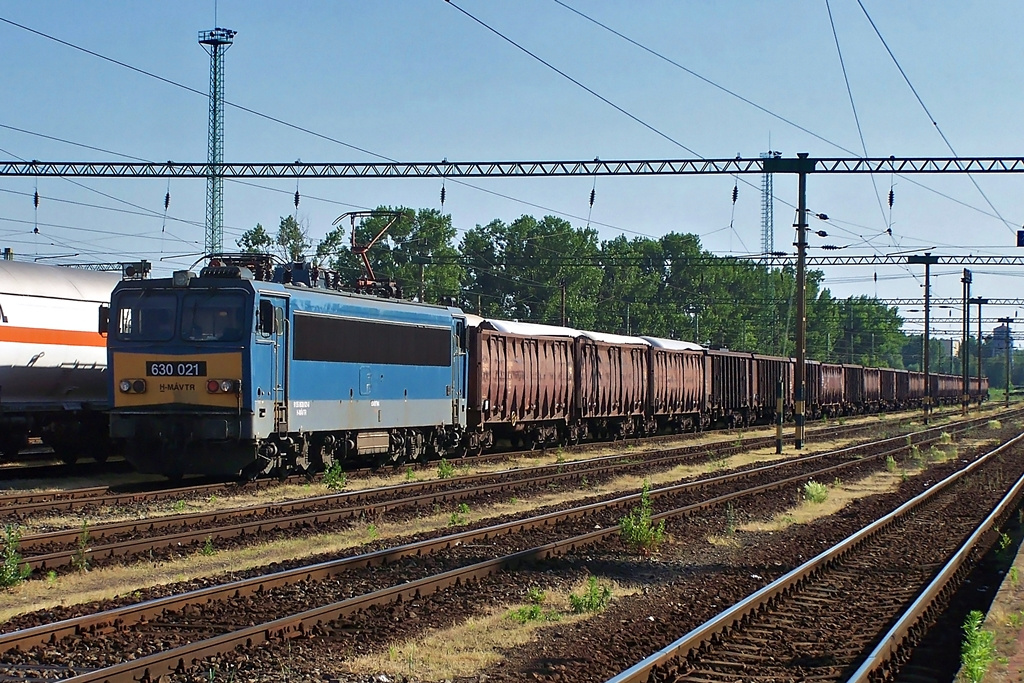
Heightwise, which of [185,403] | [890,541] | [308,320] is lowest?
[890,541]

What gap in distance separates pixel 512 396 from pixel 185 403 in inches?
459

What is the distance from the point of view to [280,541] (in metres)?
13.4

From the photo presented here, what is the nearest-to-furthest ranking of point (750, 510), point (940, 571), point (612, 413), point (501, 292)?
point (940, 571) → point (750, 510) → point (612, 413) → point (501, 292)

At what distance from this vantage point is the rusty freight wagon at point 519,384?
26766 millimetres

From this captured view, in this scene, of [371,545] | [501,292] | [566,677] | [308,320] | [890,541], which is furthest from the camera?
[501,292]

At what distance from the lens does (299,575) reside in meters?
10.7

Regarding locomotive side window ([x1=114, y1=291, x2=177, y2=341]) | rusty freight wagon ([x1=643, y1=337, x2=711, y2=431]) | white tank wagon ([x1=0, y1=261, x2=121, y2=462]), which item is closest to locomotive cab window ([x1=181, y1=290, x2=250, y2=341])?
locomotive side window ([x1=114, y1=291, x2=177, y2=341])

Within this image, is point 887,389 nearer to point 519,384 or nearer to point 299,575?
point 519,384

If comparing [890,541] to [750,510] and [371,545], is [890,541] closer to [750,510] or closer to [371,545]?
[750,510]

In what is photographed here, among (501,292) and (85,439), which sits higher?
(501,292)

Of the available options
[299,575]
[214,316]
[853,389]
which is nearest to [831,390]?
[853,389]

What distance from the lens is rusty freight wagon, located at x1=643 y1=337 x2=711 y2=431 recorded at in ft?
125

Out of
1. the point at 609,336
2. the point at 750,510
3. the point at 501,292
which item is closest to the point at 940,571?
the point at 750,510

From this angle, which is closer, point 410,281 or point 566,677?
point 566,677
